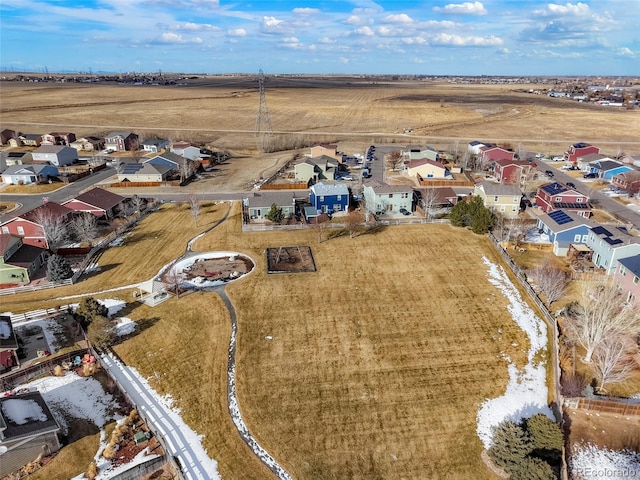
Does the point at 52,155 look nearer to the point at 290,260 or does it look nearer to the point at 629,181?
the point at 290,260

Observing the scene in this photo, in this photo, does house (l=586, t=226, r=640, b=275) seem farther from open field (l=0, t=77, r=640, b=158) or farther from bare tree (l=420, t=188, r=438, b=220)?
open field (l=0, t=77, r=640, b=158)

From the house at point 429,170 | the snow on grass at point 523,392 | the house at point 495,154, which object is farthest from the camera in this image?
the house at point 495,154

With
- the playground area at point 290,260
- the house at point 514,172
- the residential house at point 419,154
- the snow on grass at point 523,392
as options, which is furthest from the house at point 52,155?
the snow on grass at point 523,392

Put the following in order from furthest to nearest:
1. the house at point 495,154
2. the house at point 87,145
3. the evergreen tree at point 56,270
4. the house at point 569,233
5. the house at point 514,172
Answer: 1. the house at point 87,145
2. the house at point 495,154
3. the house at point 514,172
4. the house at point 569,233
5. the evergreen tree at point 56,270

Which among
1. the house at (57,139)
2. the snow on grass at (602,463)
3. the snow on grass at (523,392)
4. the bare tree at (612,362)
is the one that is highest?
the house at (57,139)

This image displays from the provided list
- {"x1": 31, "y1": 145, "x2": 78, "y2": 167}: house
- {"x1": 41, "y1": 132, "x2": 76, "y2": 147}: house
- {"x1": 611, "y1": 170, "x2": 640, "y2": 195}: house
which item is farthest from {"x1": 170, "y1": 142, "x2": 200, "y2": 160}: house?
{"x1": 611, "y1": 170, "x2": 640, "y2": 195}: house

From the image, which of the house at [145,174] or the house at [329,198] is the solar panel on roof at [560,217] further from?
the house at [145,174]

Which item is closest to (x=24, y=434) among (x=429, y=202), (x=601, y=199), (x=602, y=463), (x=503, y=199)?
(x=602, y=463)
